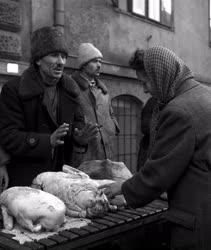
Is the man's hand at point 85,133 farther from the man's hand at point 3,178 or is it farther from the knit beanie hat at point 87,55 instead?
the knit beanie hat at point 87,55

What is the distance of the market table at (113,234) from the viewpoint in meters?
2.38

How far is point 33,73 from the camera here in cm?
365

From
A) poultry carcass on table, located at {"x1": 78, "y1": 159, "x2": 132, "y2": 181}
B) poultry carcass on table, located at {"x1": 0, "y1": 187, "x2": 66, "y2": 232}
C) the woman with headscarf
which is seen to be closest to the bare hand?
the woman with headscarf

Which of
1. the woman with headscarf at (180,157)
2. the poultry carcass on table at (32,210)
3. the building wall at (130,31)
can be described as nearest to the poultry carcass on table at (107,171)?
the poultry carcass on table at (32,210)

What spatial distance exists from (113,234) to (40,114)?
1.32 metres

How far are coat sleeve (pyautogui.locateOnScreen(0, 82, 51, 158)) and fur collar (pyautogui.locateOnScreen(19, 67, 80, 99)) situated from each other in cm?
8

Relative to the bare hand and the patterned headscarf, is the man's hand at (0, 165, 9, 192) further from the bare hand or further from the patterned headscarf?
the patterned headscarf

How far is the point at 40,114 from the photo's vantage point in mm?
3521

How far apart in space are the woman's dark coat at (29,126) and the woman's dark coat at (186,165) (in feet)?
4.37

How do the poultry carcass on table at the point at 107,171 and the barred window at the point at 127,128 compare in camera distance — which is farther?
the barred window at the point at 127,128

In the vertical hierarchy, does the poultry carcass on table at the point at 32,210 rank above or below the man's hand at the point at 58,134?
below

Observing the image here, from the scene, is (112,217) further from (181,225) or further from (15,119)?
(15,119)

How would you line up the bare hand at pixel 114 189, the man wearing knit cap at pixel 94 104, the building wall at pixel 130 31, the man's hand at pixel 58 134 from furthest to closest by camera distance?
the building wall at pixel 130 31 → the man wearing knit cap at pixel 94 104 → the man's hand at pixel 58 134 → the bare hand at pixel 114 189

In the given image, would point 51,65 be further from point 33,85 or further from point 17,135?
point 17,135
